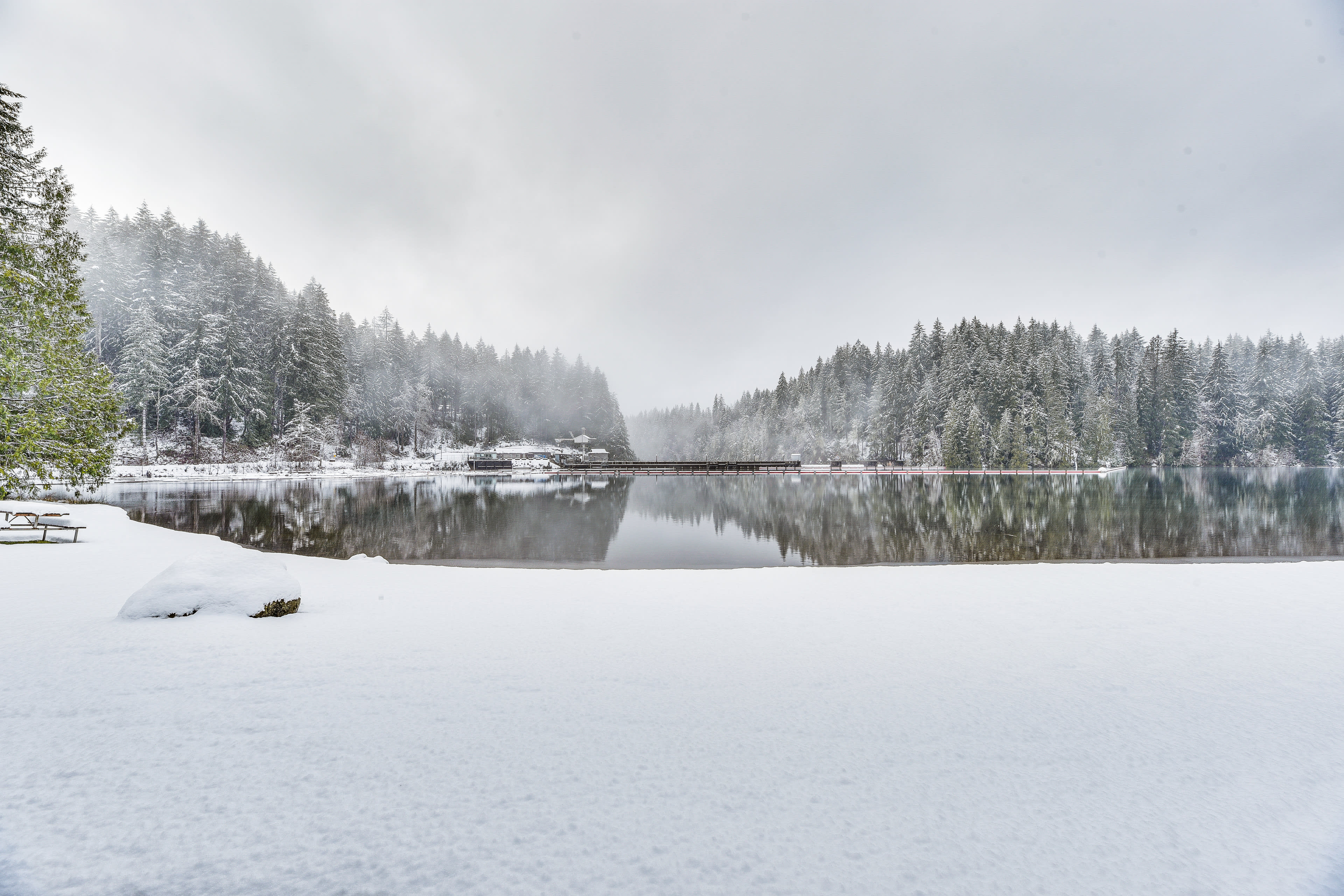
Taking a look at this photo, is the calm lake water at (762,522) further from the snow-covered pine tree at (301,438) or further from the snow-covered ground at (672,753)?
the snow-covered pine tree at (301,438)

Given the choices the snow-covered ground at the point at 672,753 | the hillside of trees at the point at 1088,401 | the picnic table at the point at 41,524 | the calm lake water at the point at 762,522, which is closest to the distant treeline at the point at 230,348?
the calm lake water at the point at 762,522

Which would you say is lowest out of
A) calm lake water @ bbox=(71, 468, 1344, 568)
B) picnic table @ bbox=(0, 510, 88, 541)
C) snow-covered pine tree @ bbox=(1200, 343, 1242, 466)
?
calm lake water @ bbox=(71, 468, 1344, 568)

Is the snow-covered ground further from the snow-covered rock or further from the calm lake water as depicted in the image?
the calm lake water

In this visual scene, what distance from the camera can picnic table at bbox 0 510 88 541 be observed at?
41.0 feet

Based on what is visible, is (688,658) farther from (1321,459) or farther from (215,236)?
(1321,459)

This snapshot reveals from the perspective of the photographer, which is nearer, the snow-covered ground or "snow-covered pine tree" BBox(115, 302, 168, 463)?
the snow-covered ground

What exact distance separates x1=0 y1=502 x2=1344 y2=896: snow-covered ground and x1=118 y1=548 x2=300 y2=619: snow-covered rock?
9.1 inches

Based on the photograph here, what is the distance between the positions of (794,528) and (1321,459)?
3798 inches

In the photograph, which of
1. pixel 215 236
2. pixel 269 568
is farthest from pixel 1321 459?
pixel 215 236

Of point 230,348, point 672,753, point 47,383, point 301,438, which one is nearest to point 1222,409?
point 672,753

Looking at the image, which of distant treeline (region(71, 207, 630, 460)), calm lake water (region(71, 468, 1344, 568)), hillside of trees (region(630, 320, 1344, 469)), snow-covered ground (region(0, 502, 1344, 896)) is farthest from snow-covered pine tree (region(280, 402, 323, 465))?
hillside of trees (region(630, 320, 1344, 469))

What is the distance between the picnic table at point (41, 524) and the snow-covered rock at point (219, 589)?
10.0m

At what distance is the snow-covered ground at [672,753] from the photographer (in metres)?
2.25

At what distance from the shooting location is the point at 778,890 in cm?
215
